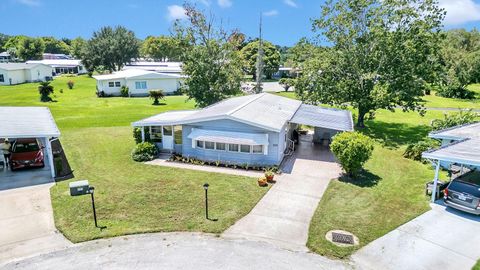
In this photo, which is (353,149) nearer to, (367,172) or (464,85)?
(367,172)

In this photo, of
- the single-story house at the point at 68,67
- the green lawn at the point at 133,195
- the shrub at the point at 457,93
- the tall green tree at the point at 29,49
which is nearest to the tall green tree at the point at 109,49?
the single-story house at the point at 68,67

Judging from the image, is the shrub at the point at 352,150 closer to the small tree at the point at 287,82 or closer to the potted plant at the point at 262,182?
the potted plant at the point at 262,182

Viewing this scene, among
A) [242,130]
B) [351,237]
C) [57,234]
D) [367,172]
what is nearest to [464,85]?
[367,172]

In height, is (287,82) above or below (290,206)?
above

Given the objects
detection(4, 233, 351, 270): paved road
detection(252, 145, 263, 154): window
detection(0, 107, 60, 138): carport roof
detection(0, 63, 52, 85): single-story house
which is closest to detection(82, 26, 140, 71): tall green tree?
detection(0, 63, 52, 85): single-story house

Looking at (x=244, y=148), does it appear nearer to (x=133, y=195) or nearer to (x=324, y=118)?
(x=133, y=195)

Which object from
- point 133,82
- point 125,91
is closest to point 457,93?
point 133,82
